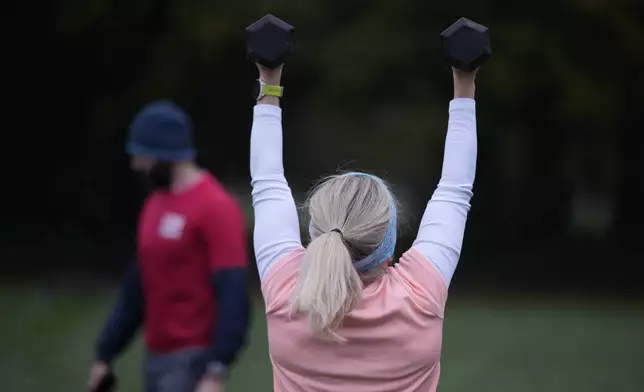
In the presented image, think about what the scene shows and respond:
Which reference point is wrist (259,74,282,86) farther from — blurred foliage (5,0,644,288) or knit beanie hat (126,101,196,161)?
blurred foliage (5,0,644,288)

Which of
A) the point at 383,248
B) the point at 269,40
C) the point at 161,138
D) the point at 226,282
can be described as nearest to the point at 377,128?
the point at 161,138

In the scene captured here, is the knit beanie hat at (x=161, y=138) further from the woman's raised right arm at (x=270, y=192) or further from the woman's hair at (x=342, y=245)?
the woman's hair at (x=342, y=245)

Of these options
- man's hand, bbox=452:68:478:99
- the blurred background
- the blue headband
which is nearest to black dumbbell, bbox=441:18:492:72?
man's hand, bbox=452:68:478:99

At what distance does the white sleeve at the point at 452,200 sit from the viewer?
7.82 ft

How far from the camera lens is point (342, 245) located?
88.4 inches

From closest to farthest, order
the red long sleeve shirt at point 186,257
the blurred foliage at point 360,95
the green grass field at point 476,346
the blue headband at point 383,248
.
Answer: the blue headband at point 383,248 → the red long sleeve shirt at point 186,257 → the green grass field at point 476,346 → the blurred foliage at point 360,95

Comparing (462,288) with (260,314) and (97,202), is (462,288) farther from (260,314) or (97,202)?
(97,202)

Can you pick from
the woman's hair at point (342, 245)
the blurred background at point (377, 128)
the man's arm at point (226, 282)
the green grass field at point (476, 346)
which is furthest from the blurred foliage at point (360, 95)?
the woman's hair at point (342, 245)

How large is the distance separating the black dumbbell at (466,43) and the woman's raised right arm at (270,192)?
42 cm

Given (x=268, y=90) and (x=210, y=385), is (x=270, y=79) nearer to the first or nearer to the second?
(x=268, y=90)

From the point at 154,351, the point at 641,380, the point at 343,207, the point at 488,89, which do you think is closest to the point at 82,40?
the point at 488,89

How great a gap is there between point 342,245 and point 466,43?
56 centimetres

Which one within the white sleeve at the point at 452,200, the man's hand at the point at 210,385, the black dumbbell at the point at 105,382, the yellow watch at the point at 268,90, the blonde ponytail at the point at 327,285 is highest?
the yellow watch at the point at 268,90

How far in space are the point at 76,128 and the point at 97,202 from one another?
1.87m
